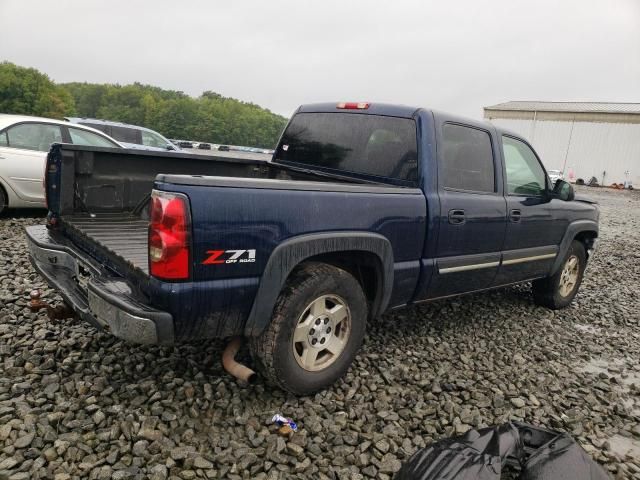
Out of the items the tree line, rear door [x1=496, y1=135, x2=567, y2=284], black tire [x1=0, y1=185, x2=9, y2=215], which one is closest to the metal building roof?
rear door [x1=496, y1=135, x2=567, y2=284]

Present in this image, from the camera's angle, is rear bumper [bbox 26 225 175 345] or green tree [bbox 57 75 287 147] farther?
green tree [bbox 57 75 287 147]

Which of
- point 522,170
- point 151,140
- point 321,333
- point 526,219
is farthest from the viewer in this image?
point 151,140

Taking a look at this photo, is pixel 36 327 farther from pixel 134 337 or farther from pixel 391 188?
pixel 391 188

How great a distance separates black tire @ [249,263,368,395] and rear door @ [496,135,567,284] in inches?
70.2

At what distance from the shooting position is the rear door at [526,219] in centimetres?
418

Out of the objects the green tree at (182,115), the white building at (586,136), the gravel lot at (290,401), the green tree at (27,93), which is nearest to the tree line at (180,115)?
the green tree at (182,115)

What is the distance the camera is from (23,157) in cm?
677

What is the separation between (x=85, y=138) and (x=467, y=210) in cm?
636

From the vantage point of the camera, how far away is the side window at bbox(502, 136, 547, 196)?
425cm

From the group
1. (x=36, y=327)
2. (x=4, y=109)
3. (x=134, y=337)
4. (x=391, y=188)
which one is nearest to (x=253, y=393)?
(x=134, y=337)

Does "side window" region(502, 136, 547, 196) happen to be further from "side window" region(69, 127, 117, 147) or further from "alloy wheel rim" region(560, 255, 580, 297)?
"side window" region(69, 127, 117, 147)

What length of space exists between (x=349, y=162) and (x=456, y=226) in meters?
0.96

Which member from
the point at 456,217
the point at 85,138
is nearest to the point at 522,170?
the point at 456,217

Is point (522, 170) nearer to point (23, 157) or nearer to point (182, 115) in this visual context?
point (23, 157)
